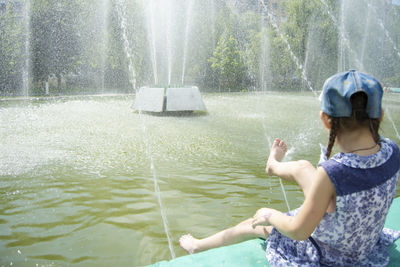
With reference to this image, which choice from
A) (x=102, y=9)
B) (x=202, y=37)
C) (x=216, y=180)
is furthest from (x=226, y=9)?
(x=216, y=180)

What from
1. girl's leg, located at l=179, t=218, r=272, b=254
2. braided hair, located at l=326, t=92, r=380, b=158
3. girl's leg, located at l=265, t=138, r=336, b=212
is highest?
braided hair, located at l=326, t=92, r=380, b=158

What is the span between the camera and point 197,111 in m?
10.3

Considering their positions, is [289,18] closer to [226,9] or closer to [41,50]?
[226,9]

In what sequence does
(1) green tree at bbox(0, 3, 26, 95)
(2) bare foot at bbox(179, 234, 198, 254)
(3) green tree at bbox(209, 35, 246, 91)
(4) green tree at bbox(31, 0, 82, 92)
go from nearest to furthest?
(2) bare foot at bbox(179, 234, 198, 254) < (1) green tree at bbox(0, 3, 26, 95) < (4) green tree at bbox(31, 0, 82, 92) < (3) green tree at bbox(209, 35, 246, 91)

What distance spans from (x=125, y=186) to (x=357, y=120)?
9.81 feet

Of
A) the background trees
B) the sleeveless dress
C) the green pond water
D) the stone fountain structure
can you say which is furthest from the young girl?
the background trees

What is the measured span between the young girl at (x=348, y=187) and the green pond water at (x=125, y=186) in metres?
1.32

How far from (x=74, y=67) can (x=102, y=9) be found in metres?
4.76

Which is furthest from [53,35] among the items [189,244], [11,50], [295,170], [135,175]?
[295,170]

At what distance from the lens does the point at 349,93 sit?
1.47 m

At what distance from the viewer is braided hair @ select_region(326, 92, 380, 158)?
59.0 inches

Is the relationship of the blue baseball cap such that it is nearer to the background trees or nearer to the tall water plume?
the tall water plume

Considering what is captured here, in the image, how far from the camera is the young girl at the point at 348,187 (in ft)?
4.91

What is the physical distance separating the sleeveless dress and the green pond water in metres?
1.25
